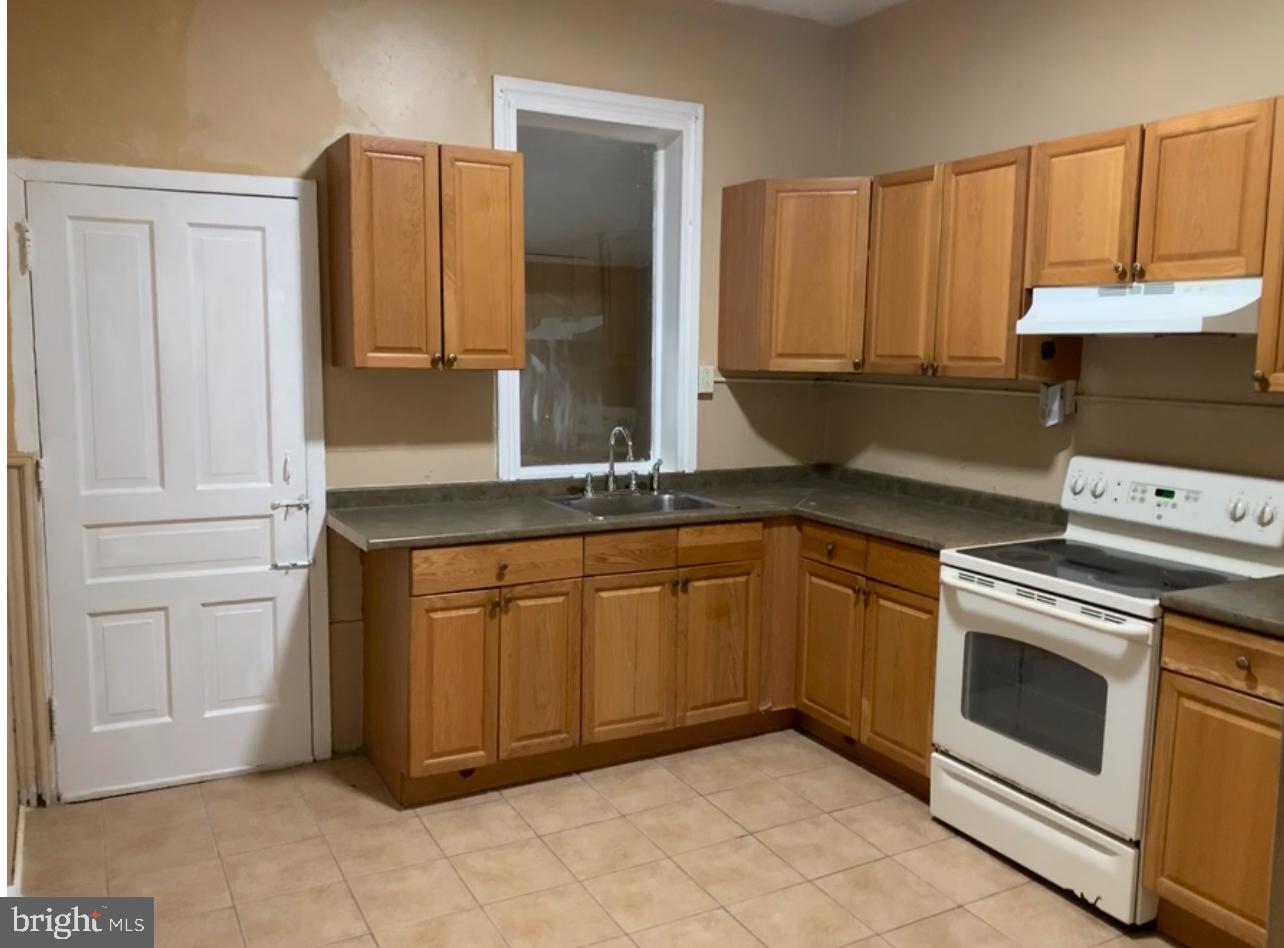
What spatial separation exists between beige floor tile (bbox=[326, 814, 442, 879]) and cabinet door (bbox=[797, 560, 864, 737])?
1.47 metres

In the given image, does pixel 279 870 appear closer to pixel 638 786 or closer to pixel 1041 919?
pixel 638 786

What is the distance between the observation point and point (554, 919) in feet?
8.78

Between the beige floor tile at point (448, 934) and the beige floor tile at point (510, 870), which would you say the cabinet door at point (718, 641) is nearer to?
the beige floor tile at point (510, 870)

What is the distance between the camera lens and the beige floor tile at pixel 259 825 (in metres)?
3.04

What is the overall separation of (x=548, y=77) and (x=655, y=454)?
150cm

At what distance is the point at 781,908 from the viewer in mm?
2746

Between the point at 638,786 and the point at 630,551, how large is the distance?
0.79 meters

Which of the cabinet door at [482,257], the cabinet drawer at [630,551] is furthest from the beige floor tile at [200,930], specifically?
the cabinet door at [482,257]

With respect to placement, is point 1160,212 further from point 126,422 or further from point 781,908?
point 126,422

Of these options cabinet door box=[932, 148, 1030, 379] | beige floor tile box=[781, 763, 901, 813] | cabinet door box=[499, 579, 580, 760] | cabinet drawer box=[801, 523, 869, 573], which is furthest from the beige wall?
cabinet door box=[499, 579, 580, 760]

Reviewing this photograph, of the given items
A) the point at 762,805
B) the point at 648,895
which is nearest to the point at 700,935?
the point at 648,895

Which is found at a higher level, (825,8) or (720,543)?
(825,8)

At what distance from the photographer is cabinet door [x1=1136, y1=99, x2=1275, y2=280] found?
2586 mm

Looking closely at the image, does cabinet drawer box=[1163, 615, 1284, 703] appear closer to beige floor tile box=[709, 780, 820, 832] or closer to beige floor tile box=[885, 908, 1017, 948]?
beige floor tile box=[885, 908, 1017, 948]
